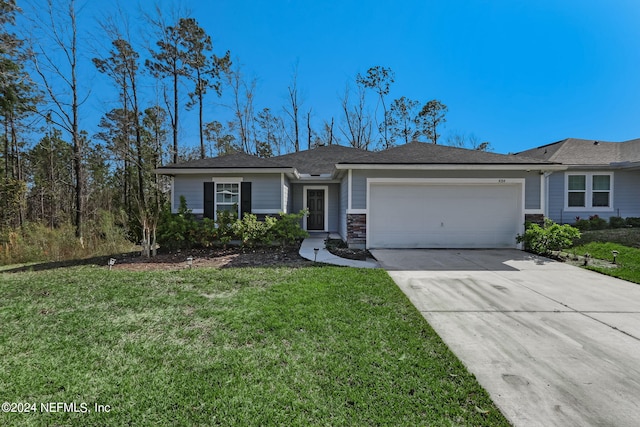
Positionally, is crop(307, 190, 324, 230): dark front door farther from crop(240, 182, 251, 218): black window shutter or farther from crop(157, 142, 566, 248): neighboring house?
crop(157, 142, 566, 248): neighboring house

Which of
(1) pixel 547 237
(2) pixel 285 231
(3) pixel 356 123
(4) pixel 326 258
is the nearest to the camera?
(4) pixel 326 258

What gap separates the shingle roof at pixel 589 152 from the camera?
11688mm

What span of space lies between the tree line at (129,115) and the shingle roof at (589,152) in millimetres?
11713

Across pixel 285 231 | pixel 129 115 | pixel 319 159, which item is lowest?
pixel 285 231

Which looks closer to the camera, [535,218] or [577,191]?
[535,218]

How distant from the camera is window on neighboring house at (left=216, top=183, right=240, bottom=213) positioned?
405 inches

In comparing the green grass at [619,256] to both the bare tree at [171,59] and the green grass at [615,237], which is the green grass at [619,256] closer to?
the green grass at [615,237]

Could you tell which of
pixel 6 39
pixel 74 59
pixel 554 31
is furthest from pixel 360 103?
pixel 6 39

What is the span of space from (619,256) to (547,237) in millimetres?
1492

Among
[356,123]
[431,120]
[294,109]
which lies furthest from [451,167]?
[431,120]

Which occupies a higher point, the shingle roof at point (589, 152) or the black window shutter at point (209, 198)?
the shingle roof at point (589, 152)

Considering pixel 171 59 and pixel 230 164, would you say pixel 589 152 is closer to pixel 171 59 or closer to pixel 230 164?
pixel 230 164

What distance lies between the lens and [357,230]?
8852 mm

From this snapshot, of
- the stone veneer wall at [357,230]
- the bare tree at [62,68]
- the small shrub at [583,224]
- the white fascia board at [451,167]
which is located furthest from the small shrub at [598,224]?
the bare tree at [62,68]
